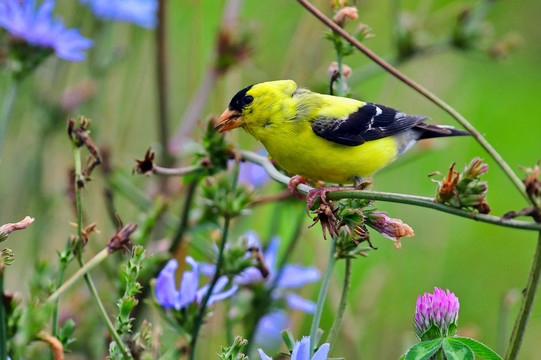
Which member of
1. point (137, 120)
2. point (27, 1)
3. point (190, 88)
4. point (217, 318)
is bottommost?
point (217, 318)

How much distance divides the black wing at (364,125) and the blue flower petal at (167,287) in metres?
0.51

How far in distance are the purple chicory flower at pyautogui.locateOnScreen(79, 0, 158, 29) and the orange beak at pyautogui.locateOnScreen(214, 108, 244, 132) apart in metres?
0.63

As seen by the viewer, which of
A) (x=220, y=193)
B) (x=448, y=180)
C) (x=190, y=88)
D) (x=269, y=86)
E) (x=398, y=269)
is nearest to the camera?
(x=448, y=180)

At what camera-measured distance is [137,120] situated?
265 centimetres

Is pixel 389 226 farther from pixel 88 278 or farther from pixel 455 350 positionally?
pixel 88 278

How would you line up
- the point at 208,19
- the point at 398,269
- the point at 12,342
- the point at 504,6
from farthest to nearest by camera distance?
the point at 504,6 → the point at 208,19 → the point at 398,269 → the point at 12,342

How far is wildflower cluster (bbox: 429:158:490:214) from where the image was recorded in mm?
817

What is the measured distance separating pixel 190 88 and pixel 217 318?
2.52ft

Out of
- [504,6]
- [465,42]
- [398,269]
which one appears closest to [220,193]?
[465,42]

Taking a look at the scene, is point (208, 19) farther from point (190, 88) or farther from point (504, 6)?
point (504, 6)

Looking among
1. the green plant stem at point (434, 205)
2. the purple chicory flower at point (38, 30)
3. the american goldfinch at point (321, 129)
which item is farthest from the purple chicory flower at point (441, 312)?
the purple chicory flower at point (38, 30)

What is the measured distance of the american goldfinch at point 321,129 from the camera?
1410 mm

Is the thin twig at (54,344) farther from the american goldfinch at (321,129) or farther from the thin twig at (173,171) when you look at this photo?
the american goldfinch at (321,129)

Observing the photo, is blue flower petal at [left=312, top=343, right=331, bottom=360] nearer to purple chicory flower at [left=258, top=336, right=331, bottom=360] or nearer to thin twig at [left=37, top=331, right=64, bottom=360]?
purple chicory flower at [left=258, top=336, right=331, bottom=360]
